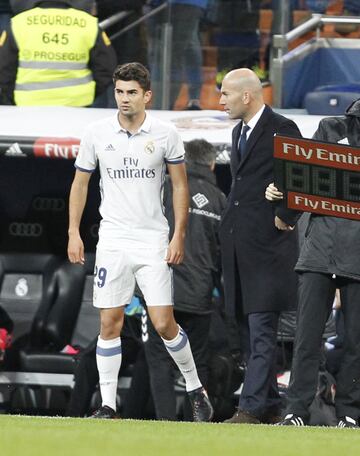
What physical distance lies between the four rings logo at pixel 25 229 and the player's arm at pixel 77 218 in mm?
2941

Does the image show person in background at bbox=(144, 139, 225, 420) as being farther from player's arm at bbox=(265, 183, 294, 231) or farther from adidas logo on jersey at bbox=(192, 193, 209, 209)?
player's arm at bbox=(265, 183, 294, 231)

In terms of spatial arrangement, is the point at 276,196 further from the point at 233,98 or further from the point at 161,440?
the point at 161,440

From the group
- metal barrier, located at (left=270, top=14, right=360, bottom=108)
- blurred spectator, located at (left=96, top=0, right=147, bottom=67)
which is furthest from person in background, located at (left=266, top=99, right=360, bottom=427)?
metal barrier, located at (left=270, top=14, right=360, bottom=108)

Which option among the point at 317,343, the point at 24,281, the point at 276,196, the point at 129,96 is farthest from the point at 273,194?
the point at 24,281

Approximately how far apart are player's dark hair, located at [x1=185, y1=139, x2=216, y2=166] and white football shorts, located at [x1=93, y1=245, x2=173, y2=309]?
0.97m

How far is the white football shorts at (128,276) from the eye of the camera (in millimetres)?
8828

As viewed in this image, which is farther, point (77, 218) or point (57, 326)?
point (57, 326)

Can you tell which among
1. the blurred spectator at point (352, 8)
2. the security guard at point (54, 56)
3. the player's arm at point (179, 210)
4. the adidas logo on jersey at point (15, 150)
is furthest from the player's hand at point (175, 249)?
the blurred spectator at point (352, 8)

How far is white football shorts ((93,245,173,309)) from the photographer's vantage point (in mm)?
8828

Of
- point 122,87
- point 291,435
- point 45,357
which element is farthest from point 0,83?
point 291,435

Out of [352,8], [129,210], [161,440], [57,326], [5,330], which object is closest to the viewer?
[161,440]

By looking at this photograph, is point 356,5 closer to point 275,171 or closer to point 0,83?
point 0,83

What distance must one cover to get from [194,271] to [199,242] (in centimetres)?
17

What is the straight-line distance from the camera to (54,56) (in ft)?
37.4
